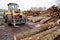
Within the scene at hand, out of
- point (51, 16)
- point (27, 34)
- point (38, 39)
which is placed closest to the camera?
point (38, 39)

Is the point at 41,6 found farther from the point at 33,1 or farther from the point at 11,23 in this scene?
the point at 11,23

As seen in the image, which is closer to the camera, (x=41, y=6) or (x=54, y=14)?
(x=54, y=14)

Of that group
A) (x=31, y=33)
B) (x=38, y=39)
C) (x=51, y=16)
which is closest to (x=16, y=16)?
(x=51, y=16)

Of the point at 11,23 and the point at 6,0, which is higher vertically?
the point at 6,0

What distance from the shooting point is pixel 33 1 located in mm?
11750

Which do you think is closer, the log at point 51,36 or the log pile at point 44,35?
the log pile at point 44,35

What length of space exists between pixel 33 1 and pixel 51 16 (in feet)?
11.0

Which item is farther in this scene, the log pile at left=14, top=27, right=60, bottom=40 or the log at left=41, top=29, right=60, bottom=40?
the log at left=41, top=29, right=60, bottom=40

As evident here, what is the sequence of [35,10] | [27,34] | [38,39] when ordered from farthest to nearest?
[35,10] < [27,34] < [38,39]

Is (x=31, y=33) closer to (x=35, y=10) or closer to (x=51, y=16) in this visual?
(x=51, y=16)

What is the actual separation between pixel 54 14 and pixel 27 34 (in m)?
5.70

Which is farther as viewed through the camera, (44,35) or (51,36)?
(51,36)

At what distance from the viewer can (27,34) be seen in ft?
12.9

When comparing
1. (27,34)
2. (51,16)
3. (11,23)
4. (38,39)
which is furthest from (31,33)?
(51,16)
